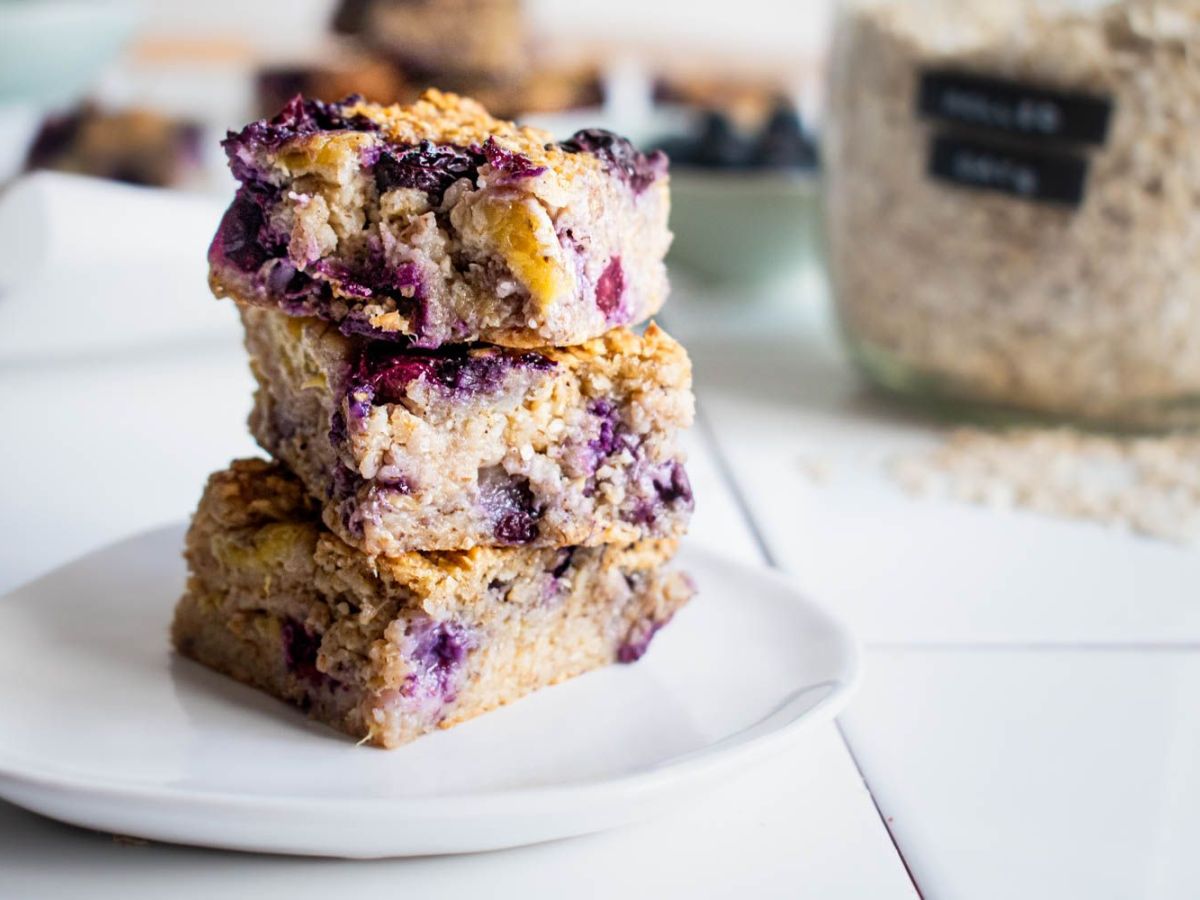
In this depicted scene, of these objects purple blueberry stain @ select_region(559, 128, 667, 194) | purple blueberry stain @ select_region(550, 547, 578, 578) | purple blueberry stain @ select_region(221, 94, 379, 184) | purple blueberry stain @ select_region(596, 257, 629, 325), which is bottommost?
purple blueberry stain @ select_region(550, 547, 578, 578)

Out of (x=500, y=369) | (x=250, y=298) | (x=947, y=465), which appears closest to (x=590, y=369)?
(x=500, y=369)

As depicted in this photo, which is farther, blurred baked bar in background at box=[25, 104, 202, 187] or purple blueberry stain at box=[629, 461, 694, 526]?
blurred baked bar in background at box=[25, 104, 202, 187]

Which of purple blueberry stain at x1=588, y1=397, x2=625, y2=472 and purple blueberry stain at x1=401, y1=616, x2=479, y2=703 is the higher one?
purple blueberry stain at x1=588, y1=397, x2=625, y2=472

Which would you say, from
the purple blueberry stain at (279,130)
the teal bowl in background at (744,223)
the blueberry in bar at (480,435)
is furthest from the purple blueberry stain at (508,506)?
the teal bowl in background at (744,223)

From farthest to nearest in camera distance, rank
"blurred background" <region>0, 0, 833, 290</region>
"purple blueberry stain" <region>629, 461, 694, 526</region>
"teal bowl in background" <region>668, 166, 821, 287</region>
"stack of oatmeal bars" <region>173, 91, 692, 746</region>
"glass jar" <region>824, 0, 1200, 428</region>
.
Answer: "blurred background" <region>0, 0, 833, 290</region> → "teal bowl in background" <region>668, 166, 821, 287</region> → "glass jar" <region>824, 0, 1200, 428</region> → "purple blueberry stain" <region>629, 461, 694, 526</region> → "stack of oatmeal bars" <region>173, 91, 692, 746</region>

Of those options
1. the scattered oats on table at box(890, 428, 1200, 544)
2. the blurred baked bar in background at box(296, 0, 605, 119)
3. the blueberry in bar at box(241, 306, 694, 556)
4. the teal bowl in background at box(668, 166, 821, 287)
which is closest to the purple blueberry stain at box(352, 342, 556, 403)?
the blueberry in bar at box(241, 306, 694, 556)

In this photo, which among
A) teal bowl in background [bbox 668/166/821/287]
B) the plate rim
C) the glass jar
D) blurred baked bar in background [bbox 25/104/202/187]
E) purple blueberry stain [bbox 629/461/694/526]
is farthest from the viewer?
blurred baked bar in background [bbox 25/104/202/187]

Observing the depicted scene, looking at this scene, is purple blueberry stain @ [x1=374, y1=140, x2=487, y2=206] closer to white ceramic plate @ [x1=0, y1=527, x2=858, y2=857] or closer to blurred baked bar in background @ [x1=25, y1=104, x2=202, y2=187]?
white ceramic plate @ [x1=0, y1=527, x2=858, y2=857]

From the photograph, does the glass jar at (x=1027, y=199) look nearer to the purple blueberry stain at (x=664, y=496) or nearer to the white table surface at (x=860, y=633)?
the white table surface at (x=860, y=633)
